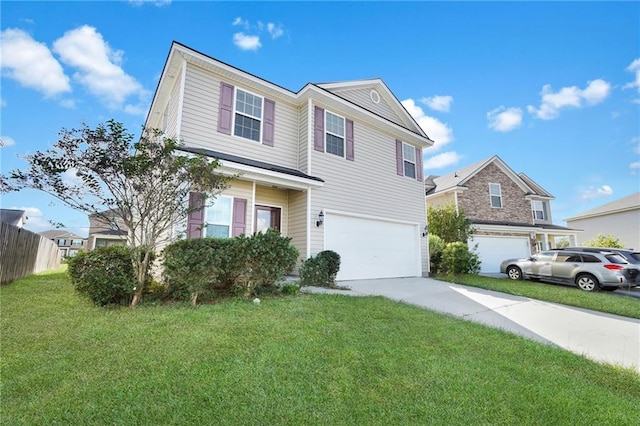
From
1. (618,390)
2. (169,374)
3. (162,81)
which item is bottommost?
(618,390)

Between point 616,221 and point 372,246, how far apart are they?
24105 mm

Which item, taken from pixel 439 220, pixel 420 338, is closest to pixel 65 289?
pixel 420 338

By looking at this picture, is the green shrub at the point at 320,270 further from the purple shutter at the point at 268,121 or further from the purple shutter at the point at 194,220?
the purple shutter at the point at 268,121

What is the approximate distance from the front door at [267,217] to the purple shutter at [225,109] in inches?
105

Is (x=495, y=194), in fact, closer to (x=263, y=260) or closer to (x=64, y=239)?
(x=263, y=260)

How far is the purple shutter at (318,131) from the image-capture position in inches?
387

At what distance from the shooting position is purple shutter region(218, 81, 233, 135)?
8344 millimetres

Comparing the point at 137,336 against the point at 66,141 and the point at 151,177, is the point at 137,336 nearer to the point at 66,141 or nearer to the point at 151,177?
the point at 151,177

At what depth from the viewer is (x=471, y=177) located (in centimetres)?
1802

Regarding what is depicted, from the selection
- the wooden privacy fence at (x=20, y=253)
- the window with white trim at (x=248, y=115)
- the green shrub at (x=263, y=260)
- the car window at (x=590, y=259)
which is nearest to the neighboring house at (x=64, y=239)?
the wooden privacy fence at (x=20, y=253)

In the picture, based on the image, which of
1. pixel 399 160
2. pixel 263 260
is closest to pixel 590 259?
pixel 399 160

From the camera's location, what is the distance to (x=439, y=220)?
1486cm

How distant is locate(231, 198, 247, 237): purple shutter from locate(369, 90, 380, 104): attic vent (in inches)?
301

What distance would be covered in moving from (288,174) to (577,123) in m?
14.2
